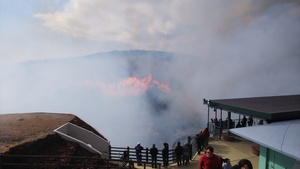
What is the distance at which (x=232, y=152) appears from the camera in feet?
39.8

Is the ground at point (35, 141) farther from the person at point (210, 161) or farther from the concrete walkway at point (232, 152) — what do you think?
the person at point (210, 161)

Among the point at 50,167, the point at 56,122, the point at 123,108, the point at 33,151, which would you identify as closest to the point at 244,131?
the point at 50,167

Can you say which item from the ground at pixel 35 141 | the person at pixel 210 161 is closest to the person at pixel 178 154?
the ground at pixel 35 141

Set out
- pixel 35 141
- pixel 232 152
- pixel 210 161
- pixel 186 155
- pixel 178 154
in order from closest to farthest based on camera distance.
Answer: pixel 210 161
pixel 178 154
pixel 186 155
pixel 232 152
pixel 35 141

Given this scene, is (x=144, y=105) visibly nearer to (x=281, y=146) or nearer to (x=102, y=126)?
(x=102, y=126)

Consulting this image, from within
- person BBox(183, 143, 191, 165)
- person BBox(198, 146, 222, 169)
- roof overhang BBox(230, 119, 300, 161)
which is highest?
roof overhang BBox(230, 119, 300, 161)

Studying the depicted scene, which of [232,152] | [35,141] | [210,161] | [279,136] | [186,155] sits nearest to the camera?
[210,161]

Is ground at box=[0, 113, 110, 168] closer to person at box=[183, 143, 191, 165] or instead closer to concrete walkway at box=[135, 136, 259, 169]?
concrete walkway at box=[135, 136, 259, 169]

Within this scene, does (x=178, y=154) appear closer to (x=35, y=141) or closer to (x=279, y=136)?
(x=279, y=136)

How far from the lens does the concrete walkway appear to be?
1109cm

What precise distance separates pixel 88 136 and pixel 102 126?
52505 millimetres

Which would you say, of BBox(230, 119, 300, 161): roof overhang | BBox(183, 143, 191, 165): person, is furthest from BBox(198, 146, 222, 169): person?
BBox(183, 143, 191, 165): person

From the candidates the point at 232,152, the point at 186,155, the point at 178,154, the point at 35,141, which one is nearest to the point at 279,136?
the point at 178,154

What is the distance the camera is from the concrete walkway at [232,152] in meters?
11.1
